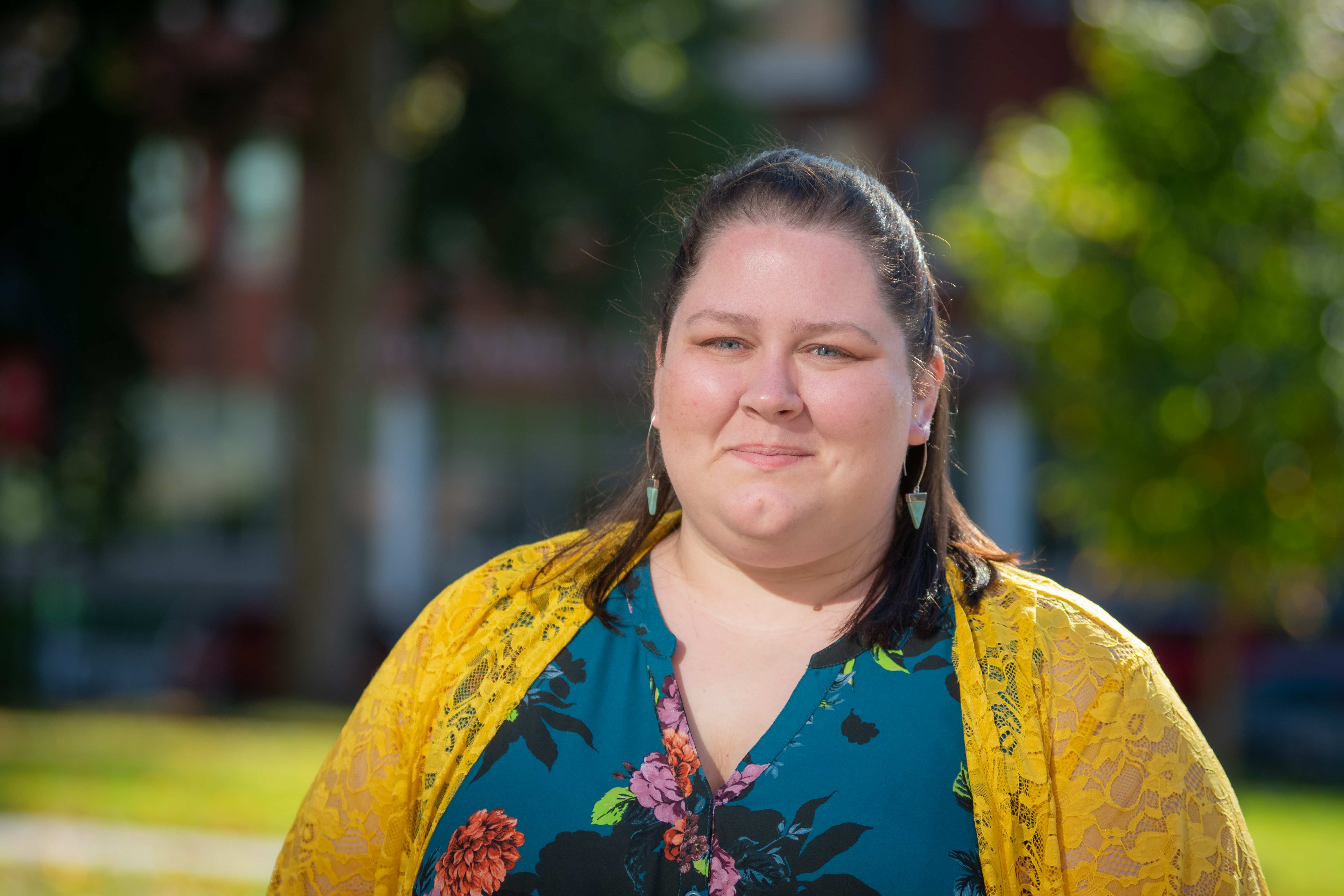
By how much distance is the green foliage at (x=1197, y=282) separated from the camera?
8.95m

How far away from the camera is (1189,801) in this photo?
6.03ft

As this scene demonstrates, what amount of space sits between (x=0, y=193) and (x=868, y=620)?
1260 centimetres

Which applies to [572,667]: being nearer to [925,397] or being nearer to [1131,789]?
[925,397]

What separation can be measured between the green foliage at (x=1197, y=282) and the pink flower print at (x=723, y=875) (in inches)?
321

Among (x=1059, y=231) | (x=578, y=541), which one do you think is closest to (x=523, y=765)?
(x=578, y=541)

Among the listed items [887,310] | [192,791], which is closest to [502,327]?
[192,791]

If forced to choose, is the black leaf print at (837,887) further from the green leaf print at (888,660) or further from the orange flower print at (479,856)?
the orange flower print at (479,856)

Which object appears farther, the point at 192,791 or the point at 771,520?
the point at 192,791

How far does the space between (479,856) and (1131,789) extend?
1017 mm

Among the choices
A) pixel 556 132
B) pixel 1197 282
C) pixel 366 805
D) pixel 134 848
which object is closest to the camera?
pixel 366 805

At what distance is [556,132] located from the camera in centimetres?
1289

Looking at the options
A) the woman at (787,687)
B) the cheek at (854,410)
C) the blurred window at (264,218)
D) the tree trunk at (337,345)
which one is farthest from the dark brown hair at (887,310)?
the blurred window at (264,218)

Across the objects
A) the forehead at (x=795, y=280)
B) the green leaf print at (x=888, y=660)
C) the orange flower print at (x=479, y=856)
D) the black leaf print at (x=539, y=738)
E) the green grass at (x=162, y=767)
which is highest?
the forehead at (x=795, y=280)

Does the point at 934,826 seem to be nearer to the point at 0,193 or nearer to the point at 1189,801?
the point at 1189,801
